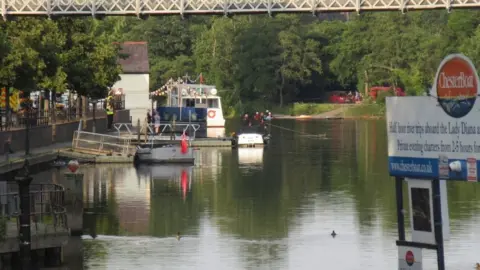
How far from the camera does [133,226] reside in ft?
130

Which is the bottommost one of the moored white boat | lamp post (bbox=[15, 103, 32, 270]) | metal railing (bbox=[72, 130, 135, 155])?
lamp post (bbox=[15, 103, 32, 270])

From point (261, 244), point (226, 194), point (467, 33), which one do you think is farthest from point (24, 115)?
point (467, 33)

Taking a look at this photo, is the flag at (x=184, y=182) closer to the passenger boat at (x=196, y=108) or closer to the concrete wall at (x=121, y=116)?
the concrete wall at (x=121, y=116)

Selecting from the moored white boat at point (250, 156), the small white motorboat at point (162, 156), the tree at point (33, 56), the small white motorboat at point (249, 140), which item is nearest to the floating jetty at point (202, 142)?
the small white motorboat at point (249, 140)

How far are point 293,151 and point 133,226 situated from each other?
35.5 metres

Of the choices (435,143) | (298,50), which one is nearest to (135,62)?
(298,50)

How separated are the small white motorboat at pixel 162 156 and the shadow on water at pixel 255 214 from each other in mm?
1012

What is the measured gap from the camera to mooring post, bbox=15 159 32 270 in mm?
29672

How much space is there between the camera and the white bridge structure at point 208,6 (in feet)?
131

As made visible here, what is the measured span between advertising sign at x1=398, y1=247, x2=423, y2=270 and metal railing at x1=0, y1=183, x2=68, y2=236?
9422 millimetres

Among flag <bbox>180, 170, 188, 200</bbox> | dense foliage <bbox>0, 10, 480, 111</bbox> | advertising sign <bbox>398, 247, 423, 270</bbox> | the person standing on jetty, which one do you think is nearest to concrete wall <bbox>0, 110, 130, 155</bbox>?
the person standing on jetty

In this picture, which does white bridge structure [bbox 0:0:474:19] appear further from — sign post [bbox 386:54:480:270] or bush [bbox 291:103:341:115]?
bush [bbox 291:103:341:115]

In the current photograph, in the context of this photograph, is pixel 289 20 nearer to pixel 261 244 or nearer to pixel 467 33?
pixel 467 33

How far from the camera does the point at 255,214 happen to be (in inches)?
1700
